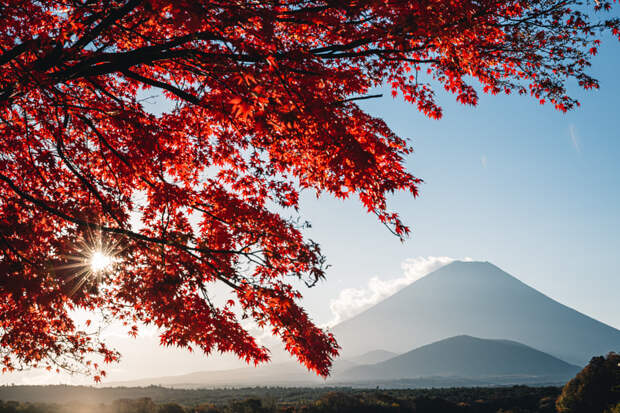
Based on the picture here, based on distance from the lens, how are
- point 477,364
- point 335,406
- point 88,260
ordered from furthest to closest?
point 477,364
point 335,406
point 88,260

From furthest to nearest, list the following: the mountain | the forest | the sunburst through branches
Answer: the mountain, the forest, the sunburst through branches

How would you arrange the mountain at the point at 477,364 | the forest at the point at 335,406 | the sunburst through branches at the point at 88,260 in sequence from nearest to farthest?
the sunburst through branches at the point at 88,260, the forest at the point at 335,406, the mountain at the point at 477,364

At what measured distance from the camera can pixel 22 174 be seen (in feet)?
21.2

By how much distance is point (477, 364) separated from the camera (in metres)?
173

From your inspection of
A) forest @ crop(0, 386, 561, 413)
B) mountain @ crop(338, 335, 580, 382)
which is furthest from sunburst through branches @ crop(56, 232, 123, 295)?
mountain @ crop(338, 335, 580, 382)

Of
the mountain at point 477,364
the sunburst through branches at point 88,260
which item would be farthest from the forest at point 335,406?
the mountain at point 477,364

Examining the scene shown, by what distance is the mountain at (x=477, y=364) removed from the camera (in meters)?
161

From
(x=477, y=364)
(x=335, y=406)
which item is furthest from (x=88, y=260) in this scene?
(x=477, y=364)

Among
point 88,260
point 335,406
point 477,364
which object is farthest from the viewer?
point 477,364

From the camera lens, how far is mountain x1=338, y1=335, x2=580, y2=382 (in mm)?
161250

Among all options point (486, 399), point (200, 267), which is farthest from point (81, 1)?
point (486, 399)

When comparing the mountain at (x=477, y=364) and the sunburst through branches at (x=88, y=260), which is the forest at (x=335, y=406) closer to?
the sunburst through branches at (x=88, y=260)

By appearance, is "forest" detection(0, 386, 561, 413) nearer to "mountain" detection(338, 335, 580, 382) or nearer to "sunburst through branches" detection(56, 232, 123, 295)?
"sunburst through branches" detection(56, 232, 123, 295)

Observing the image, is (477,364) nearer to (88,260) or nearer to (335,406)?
(335,406)
